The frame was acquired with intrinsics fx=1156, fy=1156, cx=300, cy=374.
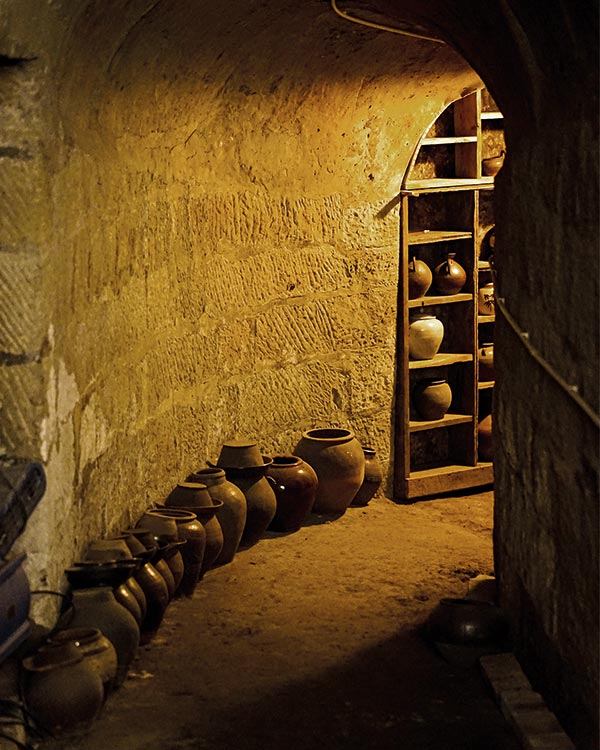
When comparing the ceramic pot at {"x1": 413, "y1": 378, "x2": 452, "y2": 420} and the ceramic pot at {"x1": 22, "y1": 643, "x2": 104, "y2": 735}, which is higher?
the ceramic pot at {"x1": 413, "y1": 378, "x2": 452, "y2": 420}

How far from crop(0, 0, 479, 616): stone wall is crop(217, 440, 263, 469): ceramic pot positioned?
16 centimetres

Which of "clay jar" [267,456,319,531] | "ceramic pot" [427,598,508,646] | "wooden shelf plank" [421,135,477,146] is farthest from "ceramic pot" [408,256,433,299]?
"ceramic pot" [427,598,508,646]

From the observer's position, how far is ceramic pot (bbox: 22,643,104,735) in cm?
338

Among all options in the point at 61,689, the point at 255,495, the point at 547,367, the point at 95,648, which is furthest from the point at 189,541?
the point at 547,367

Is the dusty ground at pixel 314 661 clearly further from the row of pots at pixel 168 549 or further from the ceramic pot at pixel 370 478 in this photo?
the ceramic pot at pixel 370 478

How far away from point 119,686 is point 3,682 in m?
0.56

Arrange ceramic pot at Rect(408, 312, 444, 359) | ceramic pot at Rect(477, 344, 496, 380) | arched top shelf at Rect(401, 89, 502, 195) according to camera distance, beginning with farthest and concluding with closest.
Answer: ceramic pot at Rect(477, 344, 496, 380)
ceramic pot at Rect(408, 312, 444, 359)
arched top shelf at Rect(401, 89, 502, 195)

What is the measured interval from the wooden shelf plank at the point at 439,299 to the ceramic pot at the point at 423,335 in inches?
3.5

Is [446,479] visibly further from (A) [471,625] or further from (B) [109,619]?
(B) [109,619]

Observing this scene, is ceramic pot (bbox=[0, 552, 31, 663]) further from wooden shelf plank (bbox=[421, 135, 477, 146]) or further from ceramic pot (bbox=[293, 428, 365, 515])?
wooden shelf plank (bbox=[421, 135, 477, 146])

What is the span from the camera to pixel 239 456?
17.9 feet

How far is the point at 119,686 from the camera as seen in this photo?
3920 mm

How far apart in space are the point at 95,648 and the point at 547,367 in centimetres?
163

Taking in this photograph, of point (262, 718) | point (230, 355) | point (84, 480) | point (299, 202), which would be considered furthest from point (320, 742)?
point (299, 202)
